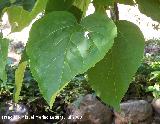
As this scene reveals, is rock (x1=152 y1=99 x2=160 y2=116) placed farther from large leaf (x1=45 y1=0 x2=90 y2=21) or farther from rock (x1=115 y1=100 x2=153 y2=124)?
large leaf (x1=45 y1=0 x2=90 y2=21)

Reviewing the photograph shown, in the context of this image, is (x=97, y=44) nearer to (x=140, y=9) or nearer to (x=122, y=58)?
(x=122, y=58)

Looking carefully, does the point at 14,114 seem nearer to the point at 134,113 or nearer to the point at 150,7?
the point at 134,113

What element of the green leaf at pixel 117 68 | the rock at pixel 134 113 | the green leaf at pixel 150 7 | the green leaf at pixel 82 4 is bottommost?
the green leaf at pixel 117 68

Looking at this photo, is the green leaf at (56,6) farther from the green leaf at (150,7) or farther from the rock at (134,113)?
the rock at (134,113)

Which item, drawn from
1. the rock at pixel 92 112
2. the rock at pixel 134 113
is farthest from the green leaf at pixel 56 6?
the rock at pixel 92 112

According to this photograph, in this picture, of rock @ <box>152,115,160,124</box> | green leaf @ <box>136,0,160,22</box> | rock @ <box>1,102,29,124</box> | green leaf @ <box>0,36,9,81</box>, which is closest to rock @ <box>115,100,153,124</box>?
rock @ <box>152,115,160,124</box>

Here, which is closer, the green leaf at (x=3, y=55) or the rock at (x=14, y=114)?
the green leaf at (x=3, y=55)
